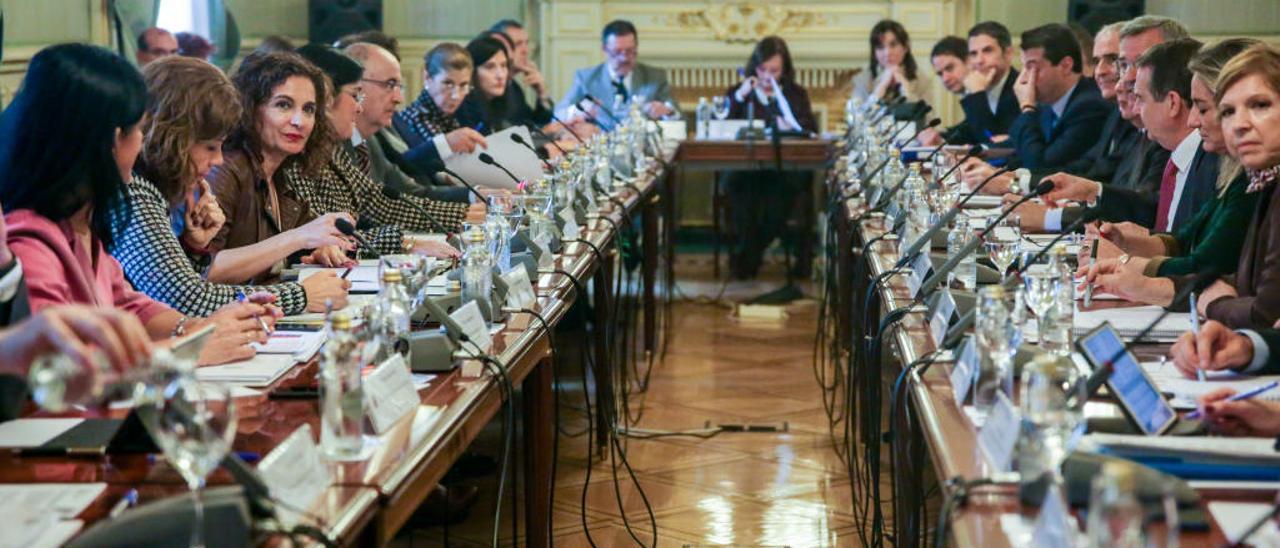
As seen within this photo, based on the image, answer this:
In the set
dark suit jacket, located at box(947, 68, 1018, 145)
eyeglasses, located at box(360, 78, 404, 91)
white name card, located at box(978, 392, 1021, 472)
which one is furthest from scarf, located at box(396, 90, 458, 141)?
white name card, located at box(978, 392, 1021, 472)

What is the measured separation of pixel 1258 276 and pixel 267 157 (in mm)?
2301

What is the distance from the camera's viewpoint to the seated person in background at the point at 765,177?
8500 mm

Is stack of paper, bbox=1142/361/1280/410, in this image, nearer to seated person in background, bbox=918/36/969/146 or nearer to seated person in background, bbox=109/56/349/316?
seated person in background, bbox=109/56/349/316

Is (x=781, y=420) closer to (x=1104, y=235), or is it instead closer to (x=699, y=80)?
(x=1104, y=235)

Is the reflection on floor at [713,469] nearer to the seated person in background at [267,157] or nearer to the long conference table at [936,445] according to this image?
the long conference table at [936,445]

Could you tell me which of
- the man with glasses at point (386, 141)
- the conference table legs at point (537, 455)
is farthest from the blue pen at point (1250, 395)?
the man with glasses at point (386, 141)

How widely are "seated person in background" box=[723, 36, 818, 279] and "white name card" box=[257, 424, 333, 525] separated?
6.46m

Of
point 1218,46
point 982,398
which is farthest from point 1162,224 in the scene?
point 982,398

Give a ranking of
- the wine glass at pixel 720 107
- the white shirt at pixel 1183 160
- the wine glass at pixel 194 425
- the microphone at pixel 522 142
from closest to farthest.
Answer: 1. the wine glass at pixel 194 425
2. the white shirt at pixel 1183 160
3. the microphone at pixel 522 142
4. the wine glass at pixel 720 107

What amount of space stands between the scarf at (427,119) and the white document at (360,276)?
2.55 metres

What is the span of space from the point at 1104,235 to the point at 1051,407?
7.27ft

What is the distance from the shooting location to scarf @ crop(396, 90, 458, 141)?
628 centimetres

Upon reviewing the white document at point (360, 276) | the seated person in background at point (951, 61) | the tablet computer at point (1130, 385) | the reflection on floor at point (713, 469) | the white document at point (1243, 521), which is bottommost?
the reflection on floor at point (713, 469)

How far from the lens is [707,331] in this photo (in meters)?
6.88
